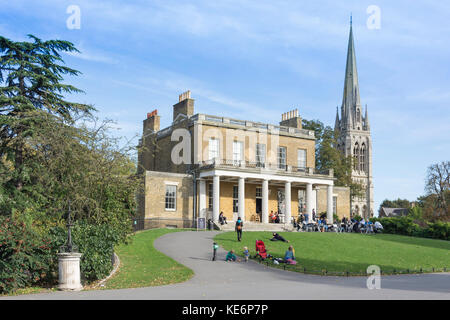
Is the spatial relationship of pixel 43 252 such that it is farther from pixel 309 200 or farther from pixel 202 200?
pixel 309 200

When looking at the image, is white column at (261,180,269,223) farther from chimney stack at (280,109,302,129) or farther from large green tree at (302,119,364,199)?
large green tree at (302,119,364,199)

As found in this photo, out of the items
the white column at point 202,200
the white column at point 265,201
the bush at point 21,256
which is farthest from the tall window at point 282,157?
the bush at point 21,256

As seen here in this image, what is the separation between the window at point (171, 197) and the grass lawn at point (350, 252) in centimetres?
903

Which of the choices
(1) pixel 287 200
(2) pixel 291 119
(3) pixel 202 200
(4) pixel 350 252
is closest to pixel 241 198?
(3) pixel 202 200

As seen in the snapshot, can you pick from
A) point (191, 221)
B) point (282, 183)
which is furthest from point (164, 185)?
point (282, 183)

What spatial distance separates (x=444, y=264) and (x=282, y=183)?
20632 millimetres

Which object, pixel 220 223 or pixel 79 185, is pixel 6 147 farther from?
pixel 220 223

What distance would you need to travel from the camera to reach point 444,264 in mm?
27234

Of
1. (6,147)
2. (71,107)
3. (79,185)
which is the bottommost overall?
(79,185)

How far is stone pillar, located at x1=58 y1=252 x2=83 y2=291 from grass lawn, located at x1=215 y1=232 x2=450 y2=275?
955 centimetres

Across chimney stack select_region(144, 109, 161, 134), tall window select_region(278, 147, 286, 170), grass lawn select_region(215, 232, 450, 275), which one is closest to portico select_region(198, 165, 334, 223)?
tall window select_region(278, 147, 286, 170)

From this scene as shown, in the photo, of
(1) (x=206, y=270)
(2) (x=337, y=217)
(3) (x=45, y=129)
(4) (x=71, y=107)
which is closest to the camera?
(1) (x=206, y=270)

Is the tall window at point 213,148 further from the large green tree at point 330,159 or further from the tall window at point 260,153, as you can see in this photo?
the large green tree at point 330,159
